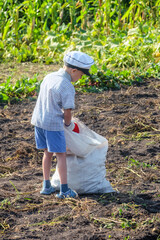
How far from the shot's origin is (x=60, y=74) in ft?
12.0

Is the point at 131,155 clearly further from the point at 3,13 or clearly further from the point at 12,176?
the point at 3,13

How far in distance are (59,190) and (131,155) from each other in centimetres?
112

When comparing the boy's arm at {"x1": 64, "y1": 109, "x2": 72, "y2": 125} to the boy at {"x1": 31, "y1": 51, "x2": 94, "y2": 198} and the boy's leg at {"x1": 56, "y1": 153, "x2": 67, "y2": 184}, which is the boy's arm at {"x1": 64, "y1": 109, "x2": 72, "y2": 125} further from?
the boy's leg at {"x1": 56, "y1": 153, "x2": 67, "y2": 184}

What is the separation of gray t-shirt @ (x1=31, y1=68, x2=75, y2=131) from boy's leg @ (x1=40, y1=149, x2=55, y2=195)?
1.04 feet

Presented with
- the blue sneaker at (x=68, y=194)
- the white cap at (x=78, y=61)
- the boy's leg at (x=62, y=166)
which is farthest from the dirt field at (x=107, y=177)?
the white cap at (x=78, y=61)

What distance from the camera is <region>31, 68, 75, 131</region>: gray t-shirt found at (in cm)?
357

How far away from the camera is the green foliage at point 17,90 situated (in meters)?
6.77

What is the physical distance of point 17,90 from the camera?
6.86m

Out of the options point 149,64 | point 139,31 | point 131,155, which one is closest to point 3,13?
point 139,31

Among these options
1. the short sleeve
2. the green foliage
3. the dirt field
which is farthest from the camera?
the green foliage

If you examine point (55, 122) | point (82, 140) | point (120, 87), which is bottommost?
point (120, 87)

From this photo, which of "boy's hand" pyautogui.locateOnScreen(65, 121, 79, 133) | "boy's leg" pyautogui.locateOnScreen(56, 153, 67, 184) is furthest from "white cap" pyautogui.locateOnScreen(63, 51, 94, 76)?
"boy's leg" pyautogui.locateOnScreen(56, 153, 67, 184)

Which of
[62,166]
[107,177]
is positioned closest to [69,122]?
[62,166]

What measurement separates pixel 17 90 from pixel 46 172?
319cm
